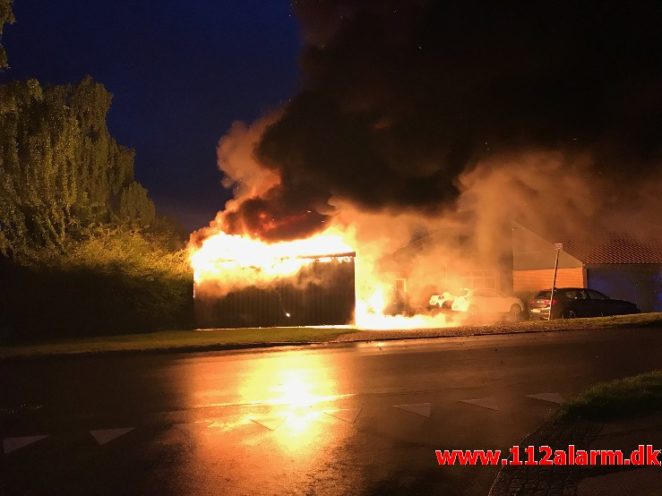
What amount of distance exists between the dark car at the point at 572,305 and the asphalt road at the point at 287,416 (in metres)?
8.29

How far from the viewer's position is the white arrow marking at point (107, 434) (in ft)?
23.3

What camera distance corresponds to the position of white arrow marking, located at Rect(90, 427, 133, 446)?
709cm

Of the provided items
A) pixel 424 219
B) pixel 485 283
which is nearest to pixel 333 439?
pixel 424 219

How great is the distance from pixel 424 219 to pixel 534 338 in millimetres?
9004

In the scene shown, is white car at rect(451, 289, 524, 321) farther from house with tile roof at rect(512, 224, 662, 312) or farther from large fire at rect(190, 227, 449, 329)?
house with tile roof at rect(512, 224, 662, 312)

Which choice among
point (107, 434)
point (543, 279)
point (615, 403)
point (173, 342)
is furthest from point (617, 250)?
point (107, 434)

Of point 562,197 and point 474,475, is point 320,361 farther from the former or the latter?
point 562,197

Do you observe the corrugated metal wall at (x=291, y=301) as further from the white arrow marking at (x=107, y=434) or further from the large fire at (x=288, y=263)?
the white arrow marking at (x=107, y=434)

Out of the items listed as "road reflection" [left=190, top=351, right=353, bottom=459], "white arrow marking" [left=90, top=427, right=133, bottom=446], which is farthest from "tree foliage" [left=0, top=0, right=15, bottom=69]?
"white arrow marking" [left=90, top=427, right=133, bottom=446]

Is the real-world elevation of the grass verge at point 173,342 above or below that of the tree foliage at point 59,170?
below

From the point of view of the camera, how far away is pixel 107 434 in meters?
7.34

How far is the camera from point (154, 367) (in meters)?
13.0

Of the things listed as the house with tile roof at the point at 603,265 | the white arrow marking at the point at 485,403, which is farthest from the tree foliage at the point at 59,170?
the house with tile roof at the point at 603,265

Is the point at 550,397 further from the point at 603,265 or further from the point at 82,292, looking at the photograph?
the point at 603,265
